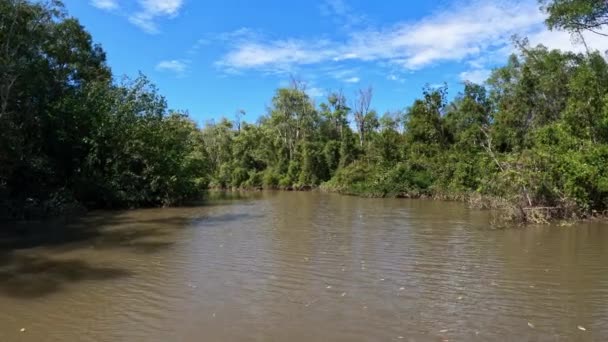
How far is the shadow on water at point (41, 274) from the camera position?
782cm

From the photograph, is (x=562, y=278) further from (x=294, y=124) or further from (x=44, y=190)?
(x=294, y=124)

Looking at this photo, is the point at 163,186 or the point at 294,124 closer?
the point at 163,186

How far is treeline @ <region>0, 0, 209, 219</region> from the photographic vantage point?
59.2 ft

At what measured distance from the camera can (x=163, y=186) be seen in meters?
23.7

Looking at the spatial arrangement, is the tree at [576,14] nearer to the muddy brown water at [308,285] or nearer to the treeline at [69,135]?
the muddy brown water at [308,285]

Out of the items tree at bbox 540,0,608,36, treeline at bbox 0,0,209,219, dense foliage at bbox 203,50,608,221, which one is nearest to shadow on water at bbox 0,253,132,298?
treeline at bbox 0,0,209,219

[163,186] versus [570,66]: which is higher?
[570,66]

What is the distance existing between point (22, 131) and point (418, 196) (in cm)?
2289

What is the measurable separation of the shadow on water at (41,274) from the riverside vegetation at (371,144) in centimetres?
791

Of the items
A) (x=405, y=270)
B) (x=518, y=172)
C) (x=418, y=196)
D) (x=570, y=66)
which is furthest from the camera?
(x=418, y=196)

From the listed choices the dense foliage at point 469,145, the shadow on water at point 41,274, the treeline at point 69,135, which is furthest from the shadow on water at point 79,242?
the dense foliage at point 469,145

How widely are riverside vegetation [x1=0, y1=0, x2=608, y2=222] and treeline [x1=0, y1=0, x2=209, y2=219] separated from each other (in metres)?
0.06

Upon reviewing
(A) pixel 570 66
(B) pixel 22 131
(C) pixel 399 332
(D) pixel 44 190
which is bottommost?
(C) pixel 399 332

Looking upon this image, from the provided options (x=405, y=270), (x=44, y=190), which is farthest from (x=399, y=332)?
(x=44, y=190)
